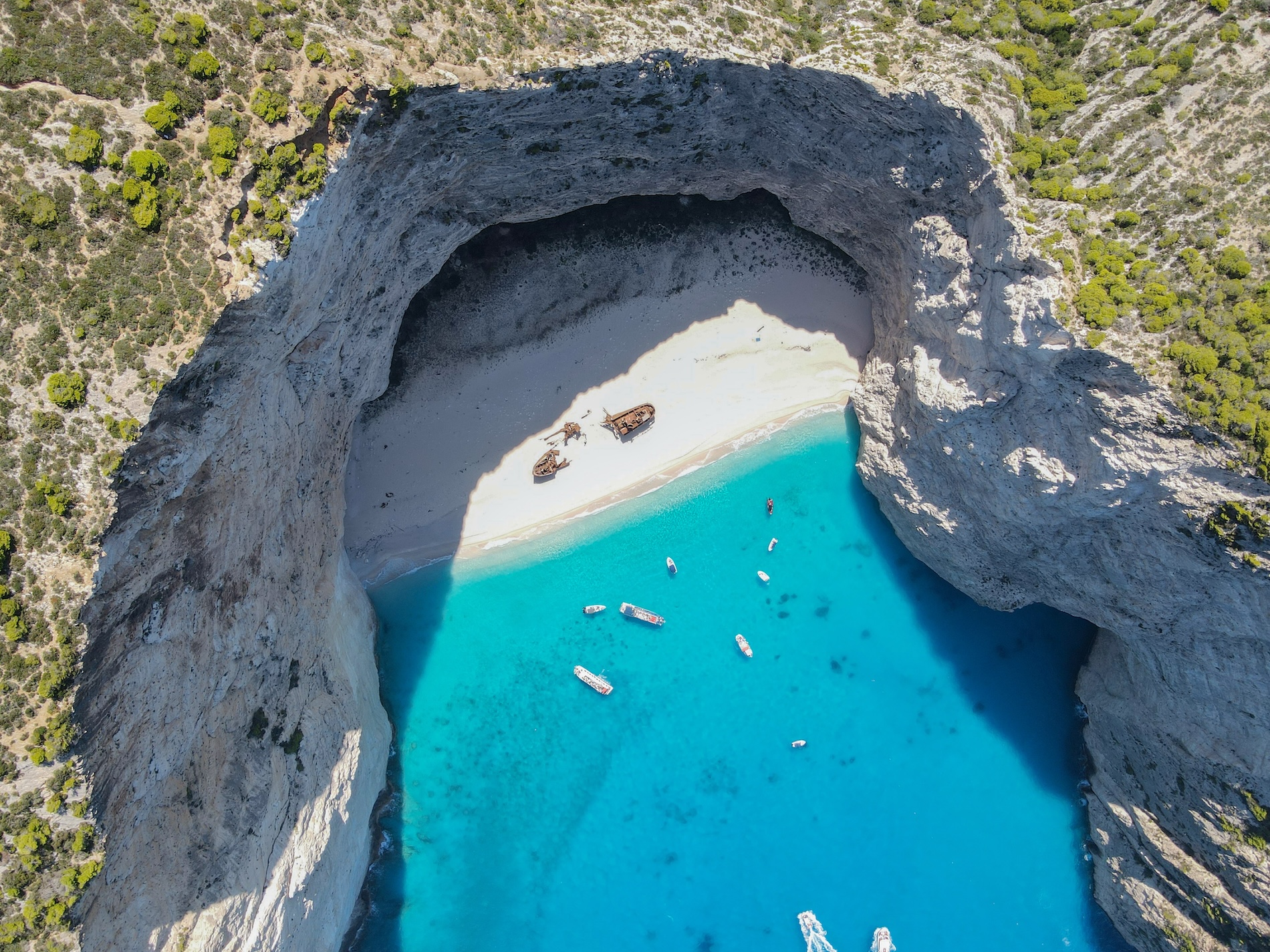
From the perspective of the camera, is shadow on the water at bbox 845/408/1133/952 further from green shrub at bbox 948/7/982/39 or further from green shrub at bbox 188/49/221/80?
green shrub at bbox 188/49/221/80

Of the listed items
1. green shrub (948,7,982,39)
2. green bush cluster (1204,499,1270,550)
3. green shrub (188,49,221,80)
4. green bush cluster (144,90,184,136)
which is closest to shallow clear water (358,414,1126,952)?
green bush cluster (1204,499,1270,550)

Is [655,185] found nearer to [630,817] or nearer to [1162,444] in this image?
[1162,444]

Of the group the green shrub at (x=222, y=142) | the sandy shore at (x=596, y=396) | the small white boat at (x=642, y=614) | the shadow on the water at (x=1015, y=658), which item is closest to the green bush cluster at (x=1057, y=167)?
the sandy shore at (x=596, y=396)

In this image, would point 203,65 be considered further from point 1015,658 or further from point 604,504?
point 1015,658

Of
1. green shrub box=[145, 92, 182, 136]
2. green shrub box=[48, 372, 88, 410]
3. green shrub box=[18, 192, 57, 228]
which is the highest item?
green shrub box=[145, 92, 182, 136]

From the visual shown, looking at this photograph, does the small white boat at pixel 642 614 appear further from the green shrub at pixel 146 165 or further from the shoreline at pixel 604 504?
the green shrub at pixel 146 165
